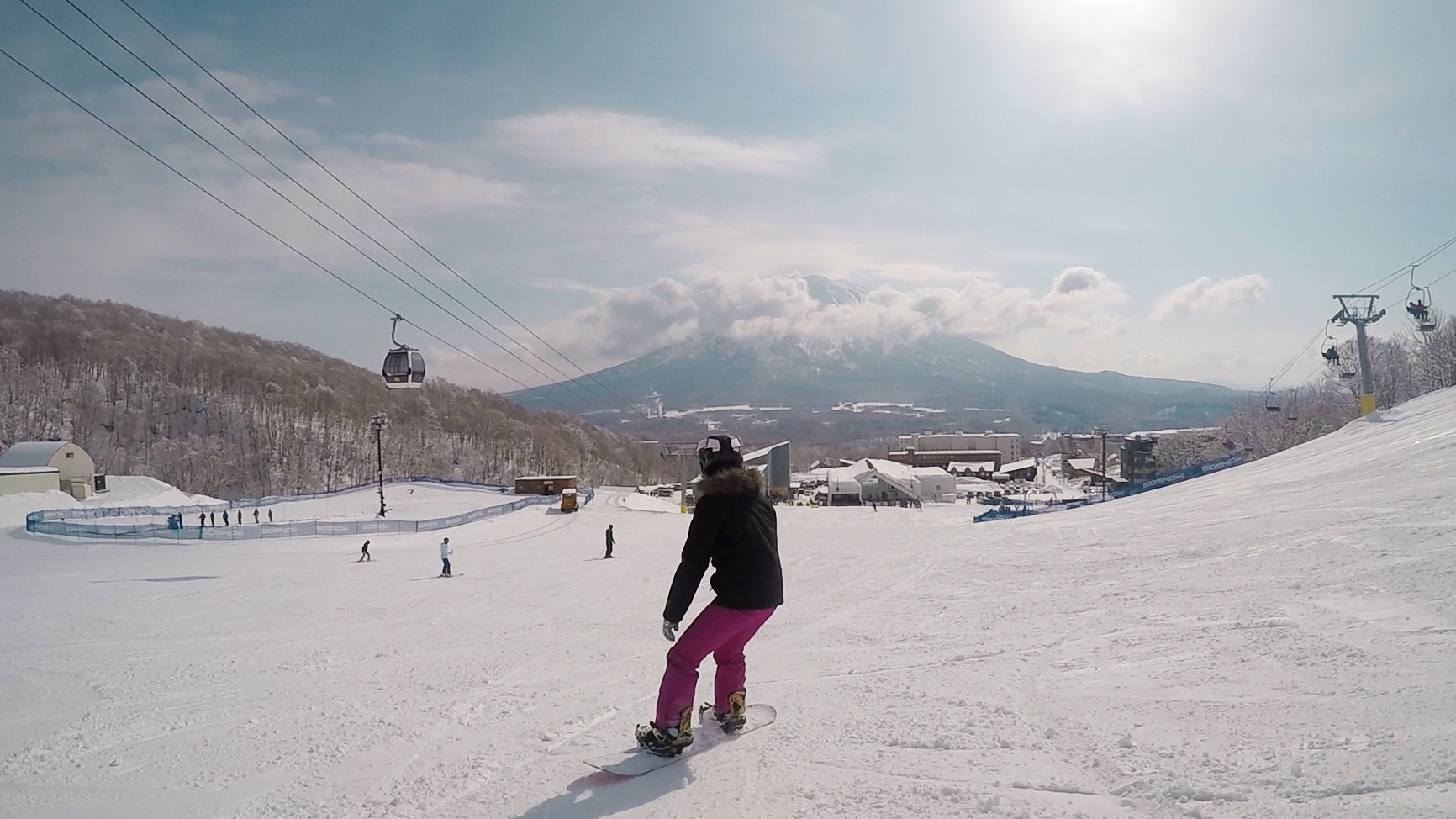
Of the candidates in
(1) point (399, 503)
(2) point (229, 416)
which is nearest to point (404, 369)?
(1) point (399, 503)

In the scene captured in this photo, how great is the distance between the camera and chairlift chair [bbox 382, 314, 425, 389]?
18.8m

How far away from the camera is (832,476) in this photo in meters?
68.9

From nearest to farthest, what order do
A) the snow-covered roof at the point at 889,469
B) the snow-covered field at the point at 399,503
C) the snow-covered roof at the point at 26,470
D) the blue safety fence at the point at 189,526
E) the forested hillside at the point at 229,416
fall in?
the blue safety fence at the point at 189,526 < the snow-covered field at the point at 399,503 < the snow-covered roof at the point at 26,470 < the snow-covered roof at the point at 889,469 < the forested hillside at the point at 229,416

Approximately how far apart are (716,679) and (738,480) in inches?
45.2

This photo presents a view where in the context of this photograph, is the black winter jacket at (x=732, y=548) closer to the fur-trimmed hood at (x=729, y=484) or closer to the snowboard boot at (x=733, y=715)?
the fur-trimmed hood at (x=729, y=484)

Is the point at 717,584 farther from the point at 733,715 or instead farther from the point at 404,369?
the point at 404,369

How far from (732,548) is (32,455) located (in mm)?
62355

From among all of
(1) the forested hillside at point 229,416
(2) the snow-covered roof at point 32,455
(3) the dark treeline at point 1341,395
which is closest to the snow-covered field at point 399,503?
(2) the snow-covered roof at point 32,455

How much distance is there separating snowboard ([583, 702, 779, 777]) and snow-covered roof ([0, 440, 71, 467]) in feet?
197

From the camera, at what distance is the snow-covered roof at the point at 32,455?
48156mm

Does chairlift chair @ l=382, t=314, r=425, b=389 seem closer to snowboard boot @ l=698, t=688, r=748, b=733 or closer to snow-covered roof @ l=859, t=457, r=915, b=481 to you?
snowboard boot @ l=698, t=688, r=748, b=733

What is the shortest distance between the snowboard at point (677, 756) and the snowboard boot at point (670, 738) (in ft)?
0.09

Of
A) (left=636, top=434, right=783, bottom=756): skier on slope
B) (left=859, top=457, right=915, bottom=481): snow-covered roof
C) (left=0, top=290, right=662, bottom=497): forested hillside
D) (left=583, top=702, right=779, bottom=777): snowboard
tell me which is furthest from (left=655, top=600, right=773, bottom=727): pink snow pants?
(left=0, top=290, right=662, bottom=497): forested hillside

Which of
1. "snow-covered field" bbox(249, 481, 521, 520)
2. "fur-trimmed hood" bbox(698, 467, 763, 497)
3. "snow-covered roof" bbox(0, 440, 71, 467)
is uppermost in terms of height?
"snow-covered roof" bbox(0, 440, 71, 467)
